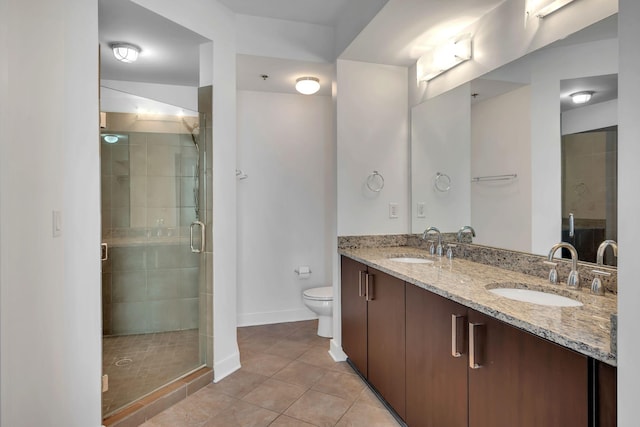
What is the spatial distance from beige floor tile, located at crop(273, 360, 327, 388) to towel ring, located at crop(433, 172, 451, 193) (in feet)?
5.09

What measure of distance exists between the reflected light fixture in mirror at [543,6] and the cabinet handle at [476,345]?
1456mm

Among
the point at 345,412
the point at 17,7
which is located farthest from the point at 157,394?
the point at 17,7

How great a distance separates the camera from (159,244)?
247cm

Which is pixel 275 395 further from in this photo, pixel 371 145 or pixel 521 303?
pixel 371 145

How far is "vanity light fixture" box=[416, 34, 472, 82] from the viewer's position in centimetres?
230

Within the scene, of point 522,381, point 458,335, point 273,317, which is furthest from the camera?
point 273,317

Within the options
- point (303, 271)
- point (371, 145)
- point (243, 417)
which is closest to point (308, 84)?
point (371, 145)

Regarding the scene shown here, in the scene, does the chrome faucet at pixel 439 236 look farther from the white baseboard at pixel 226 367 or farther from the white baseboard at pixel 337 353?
the white baseboard at pixel 226 367

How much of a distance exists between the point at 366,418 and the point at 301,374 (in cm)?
68

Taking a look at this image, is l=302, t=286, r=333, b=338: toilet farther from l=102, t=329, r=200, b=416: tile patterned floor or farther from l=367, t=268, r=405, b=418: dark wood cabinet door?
l=102, t=329, r=200, b=416: tile patterned floor

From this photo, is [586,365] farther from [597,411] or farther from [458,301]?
[458,301]

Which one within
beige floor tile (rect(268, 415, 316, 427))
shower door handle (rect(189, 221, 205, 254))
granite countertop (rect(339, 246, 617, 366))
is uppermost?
shower door handle (rect(189, 221, 205, 254))

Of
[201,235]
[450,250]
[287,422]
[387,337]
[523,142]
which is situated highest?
[523,142]

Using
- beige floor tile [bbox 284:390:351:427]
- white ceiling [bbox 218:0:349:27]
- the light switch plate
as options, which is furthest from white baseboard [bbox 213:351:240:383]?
white ceiling [bbox 218:0:349:27]
